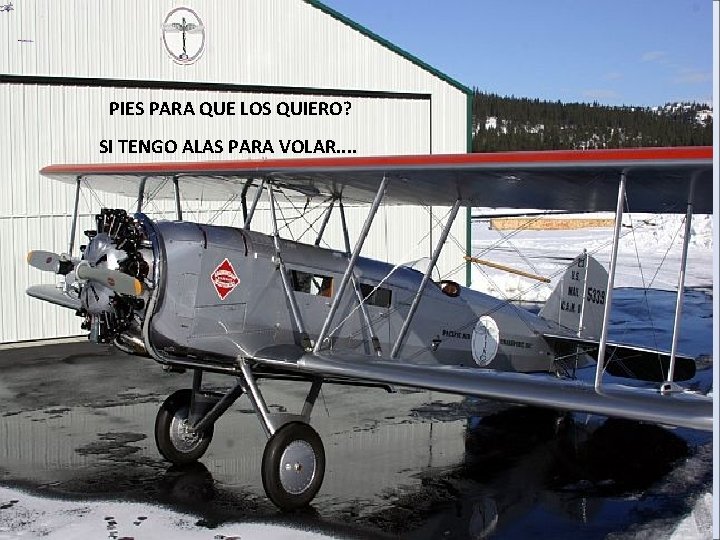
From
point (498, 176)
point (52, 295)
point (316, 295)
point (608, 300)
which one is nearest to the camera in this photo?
point (608, 300)

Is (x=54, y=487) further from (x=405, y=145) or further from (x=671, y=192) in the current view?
(x=405, y=145)

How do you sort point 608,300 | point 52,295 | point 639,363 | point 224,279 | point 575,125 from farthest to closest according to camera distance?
point 575,125 → point 639,363 → point 52,295 → point 224,279 → point 608,300

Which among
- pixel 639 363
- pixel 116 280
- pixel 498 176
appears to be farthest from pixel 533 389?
pixel 639 363

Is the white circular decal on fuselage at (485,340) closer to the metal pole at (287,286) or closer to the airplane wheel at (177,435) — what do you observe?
the metal pole at (287,286)

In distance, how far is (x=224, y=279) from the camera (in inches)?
300

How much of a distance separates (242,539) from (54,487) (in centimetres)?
219

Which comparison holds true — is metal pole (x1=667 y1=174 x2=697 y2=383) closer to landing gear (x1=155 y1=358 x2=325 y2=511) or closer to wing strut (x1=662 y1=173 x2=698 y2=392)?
wing strut (x1=662 y1=173 x2=698 y2=392)

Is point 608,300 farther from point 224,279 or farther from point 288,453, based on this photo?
point 224,279

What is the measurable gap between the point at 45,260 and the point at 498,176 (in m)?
3.95

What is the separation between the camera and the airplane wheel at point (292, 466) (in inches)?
284

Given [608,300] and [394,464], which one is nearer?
[608,300]

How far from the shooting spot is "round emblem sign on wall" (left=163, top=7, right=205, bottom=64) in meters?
17.4

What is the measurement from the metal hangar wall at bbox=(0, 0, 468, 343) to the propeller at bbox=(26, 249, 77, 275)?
7.75 meters

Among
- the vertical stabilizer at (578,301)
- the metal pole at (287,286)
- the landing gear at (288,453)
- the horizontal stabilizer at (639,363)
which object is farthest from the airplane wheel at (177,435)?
the vertical stabilizer at (578,301)
